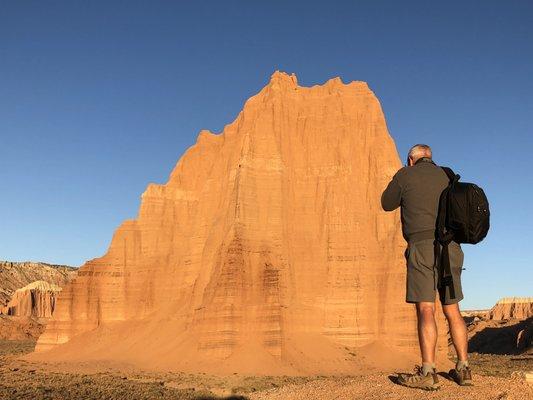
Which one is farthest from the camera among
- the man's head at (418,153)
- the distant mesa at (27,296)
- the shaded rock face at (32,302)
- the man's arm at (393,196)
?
the shaded rock face at (32,302)

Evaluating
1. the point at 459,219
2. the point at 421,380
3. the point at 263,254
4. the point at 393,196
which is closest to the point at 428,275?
the point at 459,219

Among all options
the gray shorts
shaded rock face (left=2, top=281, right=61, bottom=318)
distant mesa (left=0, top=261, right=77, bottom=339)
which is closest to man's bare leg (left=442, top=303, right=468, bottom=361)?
the gray shorts

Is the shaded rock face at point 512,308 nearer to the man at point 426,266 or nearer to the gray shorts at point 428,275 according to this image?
the man at point 426,266

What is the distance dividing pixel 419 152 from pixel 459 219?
1.40 m

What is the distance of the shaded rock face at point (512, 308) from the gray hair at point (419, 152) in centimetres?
12976

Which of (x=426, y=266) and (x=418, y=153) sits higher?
(x=418, y=153)

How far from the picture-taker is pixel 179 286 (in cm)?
4538

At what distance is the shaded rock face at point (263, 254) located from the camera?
37531 mm

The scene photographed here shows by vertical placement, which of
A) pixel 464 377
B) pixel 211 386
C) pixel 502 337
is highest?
pixel 464 377

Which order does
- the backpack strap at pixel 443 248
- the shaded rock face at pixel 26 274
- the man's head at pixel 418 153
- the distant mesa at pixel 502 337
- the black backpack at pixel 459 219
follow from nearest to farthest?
the black backpack at pixel 459 219 → the backpack strap at pixel 443 248 → the man's head at pixel 418 153 → the distant mesa at pixel 502 337 → the shaded rock face at pixel 26 274

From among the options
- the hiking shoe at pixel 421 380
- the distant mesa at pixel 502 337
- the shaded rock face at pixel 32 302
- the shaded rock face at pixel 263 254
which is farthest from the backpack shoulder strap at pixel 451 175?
the shaded rock face at pixel 32 302

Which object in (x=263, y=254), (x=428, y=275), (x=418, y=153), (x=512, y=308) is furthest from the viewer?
(x=512, y=308)

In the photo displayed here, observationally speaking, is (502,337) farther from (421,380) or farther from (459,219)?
(459,219)

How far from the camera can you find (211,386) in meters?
29.3
